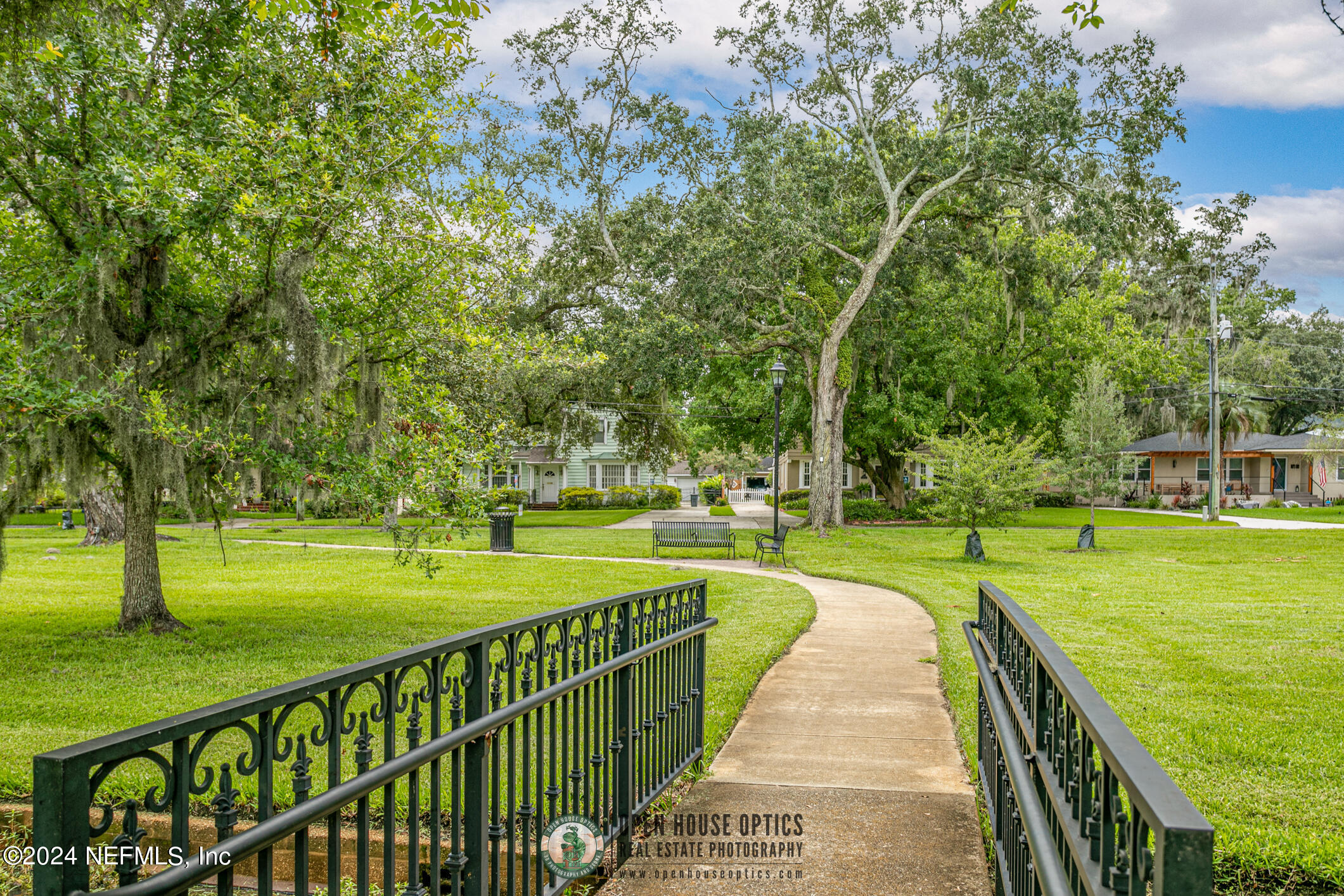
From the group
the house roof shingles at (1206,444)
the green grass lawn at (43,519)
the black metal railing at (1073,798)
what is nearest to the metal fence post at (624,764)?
the black metal railing at (1073,798)

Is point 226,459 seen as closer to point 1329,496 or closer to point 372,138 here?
point 372,138

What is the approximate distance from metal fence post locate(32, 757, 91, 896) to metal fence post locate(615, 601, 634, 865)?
105 inches

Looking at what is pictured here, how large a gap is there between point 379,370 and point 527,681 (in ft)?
22.8

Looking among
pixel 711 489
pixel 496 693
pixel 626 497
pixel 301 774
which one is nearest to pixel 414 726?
pixel 301 774

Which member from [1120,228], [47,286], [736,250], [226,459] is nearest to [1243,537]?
[1120,228]

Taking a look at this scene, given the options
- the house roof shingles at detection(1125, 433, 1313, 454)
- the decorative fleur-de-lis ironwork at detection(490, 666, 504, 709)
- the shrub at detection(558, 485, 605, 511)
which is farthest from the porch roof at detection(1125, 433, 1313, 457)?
the decorative fleur-de-lis ironwork at detection(490, 666, 504, 709)

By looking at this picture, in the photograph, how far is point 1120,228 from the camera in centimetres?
2255

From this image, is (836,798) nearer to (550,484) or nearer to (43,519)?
(43,519)

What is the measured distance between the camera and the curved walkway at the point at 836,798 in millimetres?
3598

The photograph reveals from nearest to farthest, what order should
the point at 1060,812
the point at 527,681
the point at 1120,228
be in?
the point at 1060,812 < the point at 527,681 < the point at 1120,228

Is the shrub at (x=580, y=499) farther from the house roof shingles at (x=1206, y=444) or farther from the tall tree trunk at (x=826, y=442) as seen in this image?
the house roof shingles at (x=1206, y=444)

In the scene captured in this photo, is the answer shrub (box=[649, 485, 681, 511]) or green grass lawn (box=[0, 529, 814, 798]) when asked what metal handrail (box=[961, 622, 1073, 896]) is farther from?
shrub (box=[649, 485, 681, 511])

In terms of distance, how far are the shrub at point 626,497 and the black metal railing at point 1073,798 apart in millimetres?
41151

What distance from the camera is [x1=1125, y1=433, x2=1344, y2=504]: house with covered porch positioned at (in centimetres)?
4194
